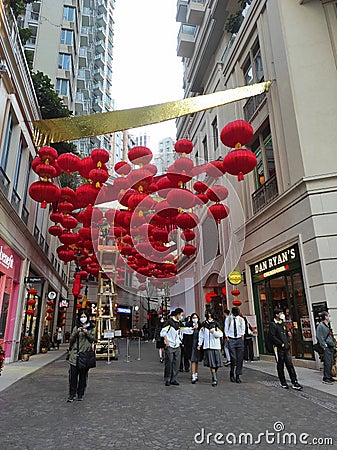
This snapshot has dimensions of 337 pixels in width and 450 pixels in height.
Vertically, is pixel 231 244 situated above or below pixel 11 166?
below

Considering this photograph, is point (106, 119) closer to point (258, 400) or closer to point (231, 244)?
point (258, 400)

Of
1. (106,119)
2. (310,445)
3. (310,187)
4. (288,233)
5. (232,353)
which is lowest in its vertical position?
(310,445)

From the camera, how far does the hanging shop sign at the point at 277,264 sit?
11109 mm

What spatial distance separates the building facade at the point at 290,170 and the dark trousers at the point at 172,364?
449 cm

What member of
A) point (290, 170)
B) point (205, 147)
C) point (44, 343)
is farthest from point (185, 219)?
point (205, 147)

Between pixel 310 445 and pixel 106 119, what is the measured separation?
838 centimetres

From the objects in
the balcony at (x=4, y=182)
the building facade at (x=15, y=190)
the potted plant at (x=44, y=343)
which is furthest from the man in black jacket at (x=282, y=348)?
the potted plant at (x=44, y=343)

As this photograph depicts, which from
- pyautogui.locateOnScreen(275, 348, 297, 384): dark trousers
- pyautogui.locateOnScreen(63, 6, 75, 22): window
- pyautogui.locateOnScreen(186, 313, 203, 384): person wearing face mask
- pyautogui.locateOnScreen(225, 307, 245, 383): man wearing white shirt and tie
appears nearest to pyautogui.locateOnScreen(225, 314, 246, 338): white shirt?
pyautogui.locateOnScreen(225, 307, 245, 383): man wearing white shirt and tie

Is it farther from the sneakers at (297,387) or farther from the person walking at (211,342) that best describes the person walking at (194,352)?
the sneakers at (297,387)

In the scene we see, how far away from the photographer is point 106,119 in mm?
9164

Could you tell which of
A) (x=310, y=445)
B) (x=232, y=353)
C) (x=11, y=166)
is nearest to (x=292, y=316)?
(x=232, y=353)

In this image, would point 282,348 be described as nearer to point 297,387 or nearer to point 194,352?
point 297,387

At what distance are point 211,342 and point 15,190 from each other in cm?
1018

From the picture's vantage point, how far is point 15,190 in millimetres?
13625
